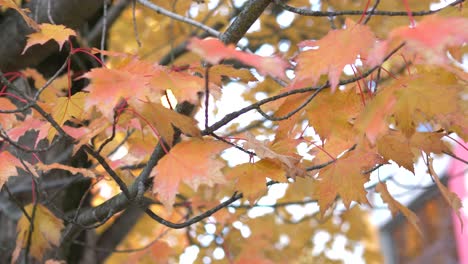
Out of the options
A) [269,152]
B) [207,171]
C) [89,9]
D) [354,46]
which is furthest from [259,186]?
[89,9]

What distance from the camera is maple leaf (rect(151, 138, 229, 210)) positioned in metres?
1.15

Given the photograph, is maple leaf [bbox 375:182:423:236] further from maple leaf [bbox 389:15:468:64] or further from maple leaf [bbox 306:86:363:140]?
maple leaf [bbox 389:15:468:64]

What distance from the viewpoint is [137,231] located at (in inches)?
143

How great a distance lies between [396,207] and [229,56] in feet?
2.59

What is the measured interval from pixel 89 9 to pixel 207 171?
117 centimetres

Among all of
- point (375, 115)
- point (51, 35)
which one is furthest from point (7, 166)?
point (375, 115)

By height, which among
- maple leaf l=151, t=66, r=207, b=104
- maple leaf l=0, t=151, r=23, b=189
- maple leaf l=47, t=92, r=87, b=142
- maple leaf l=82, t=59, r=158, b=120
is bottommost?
maple leaf l=0, t=151, r=23, b=189

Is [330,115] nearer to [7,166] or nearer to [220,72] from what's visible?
[220,72]

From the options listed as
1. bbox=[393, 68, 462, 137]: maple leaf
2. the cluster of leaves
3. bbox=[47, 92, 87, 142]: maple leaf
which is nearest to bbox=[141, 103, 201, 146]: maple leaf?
the cluster of leaves

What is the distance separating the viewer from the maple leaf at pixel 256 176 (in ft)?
4.36

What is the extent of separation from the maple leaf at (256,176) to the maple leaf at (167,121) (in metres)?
0.18

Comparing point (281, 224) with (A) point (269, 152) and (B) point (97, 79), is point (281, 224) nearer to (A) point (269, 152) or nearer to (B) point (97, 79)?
(A) point (269, 152)

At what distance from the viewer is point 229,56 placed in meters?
0.94

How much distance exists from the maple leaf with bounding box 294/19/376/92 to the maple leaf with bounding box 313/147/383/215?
326mm
